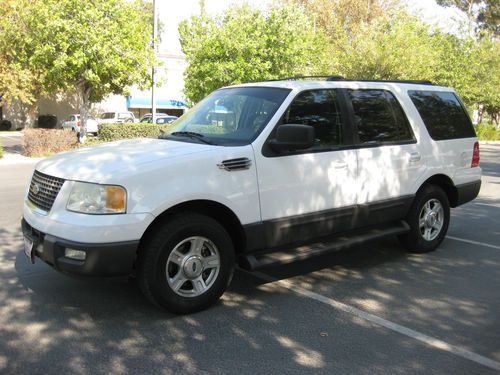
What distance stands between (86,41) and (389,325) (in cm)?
1805

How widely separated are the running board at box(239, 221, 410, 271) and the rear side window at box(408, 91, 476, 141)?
1237mm

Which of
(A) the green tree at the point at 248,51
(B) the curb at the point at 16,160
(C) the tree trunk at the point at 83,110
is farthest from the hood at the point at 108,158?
(C) the tree trunk at the point at 83,110

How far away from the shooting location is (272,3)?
1457 inches

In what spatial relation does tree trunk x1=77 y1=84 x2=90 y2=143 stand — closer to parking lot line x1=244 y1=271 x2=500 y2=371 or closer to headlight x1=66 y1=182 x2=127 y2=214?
parking lot line x1=244 y1=271 x2=500 y2=371

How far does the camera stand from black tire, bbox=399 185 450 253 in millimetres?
5660

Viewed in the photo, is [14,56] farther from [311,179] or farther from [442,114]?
[311,179]

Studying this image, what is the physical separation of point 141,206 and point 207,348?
113 cm

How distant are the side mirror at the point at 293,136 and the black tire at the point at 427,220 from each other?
6.93 ft

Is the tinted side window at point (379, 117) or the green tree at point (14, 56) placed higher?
the green tree at point (14, 56)

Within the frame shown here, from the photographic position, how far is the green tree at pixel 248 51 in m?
19.5

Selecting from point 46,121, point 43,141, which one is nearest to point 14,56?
point 43,141

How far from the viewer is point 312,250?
4.61 m

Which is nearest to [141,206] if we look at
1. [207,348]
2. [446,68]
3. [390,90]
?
[207,348]

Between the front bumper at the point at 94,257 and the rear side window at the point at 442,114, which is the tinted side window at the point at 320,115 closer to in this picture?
the rear side window at the point at 442,114
